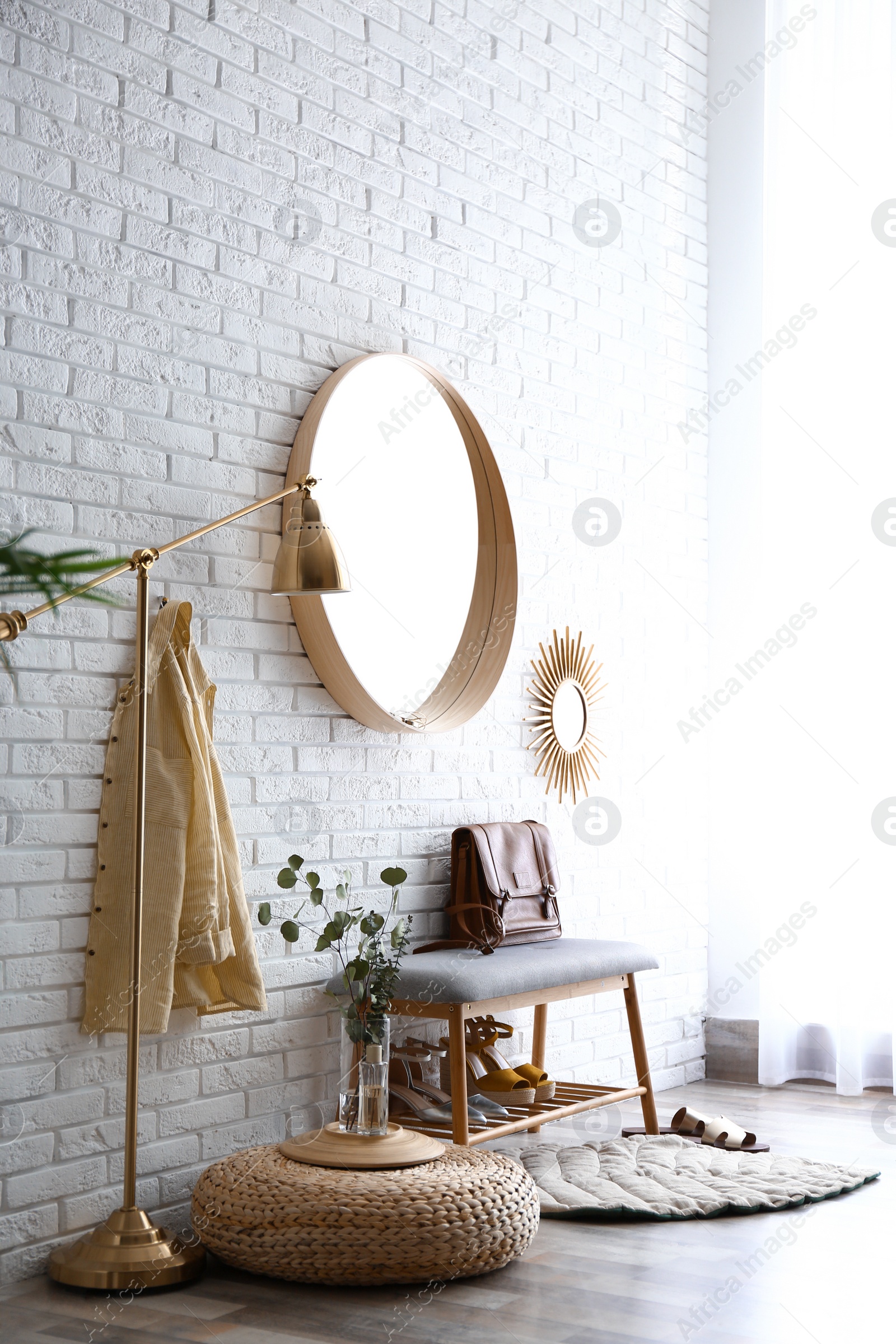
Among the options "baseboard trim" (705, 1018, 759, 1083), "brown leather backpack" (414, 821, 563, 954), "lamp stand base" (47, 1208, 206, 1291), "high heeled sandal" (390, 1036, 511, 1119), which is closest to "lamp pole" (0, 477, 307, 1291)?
"lamp stand base" (47, 1208, 206, 1291)

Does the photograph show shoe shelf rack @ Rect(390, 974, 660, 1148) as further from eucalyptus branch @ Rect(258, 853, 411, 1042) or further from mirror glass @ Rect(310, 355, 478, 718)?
mirror glass @ Rect(310, 355, 478, 718)

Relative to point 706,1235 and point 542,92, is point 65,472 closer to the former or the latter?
point 706,1235

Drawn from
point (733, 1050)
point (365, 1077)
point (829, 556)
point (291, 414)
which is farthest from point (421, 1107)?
point (829, 556)

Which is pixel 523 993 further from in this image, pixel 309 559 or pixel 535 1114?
pixel 309 559

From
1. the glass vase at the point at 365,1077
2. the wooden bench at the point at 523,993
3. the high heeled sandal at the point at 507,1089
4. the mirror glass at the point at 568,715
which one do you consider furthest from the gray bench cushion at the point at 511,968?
the mirror glass at the point at 568,715

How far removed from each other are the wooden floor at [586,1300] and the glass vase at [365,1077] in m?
0.29

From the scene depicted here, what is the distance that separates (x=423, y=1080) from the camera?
2959mm

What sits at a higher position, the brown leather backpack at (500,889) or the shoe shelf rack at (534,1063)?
the brown leather backpack at (500,889)

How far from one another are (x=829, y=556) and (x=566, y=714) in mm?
1044

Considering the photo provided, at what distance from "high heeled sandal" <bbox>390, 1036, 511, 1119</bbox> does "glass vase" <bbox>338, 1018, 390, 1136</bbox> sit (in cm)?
40

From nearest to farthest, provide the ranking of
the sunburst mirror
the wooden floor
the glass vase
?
the wooden floor, the glass vase, the sunburst mirror

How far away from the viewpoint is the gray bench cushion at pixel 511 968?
2.68 meters

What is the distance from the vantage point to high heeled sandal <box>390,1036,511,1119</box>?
2.91 meters

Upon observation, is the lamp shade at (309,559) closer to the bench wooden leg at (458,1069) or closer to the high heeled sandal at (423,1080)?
the bench wooden leg at (458,1069)
